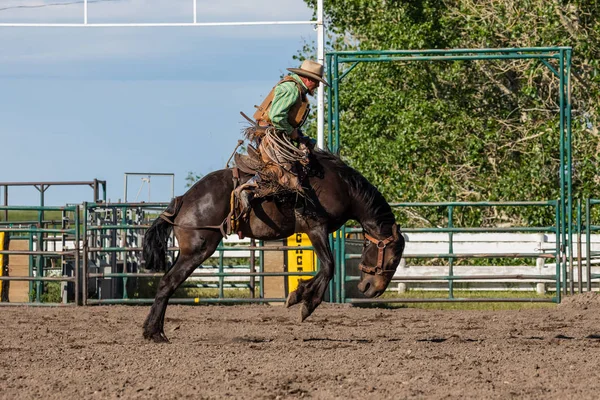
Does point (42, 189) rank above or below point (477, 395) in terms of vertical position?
above

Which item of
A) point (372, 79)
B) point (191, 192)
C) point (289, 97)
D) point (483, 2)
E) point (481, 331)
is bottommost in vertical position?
point (481, 331)

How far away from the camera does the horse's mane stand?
7980 mm

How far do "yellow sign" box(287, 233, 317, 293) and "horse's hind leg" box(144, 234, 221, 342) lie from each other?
16.5 ft

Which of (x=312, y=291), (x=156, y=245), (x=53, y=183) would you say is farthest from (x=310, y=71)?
(x=53, y=183)

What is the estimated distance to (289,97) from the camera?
7625 millimetres

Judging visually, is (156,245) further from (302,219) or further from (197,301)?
(197,301)

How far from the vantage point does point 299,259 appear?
1299 cm

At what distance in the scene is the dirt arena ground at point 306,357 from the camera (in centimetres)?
558

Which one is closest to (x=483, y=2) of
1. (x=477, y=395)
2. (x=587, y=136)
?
(x=587, y=136)

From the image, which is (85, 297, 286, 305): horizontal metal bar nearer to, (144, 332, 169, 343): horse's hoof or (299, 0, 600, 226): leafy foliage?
(144, 332, 169, 343): horse's hoof

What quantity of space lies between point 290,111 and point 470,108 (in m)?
13.5

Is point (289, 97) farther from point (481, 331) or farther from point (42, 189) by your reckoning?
point (42, 189)

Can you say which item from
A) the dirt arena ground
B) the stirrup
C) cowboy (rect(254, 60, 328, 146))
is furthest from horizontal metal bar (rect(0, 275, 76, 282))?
cowboy (rect(254, 60, 328, 146))

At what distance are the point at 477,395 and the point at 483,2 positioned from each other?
15993 mm
